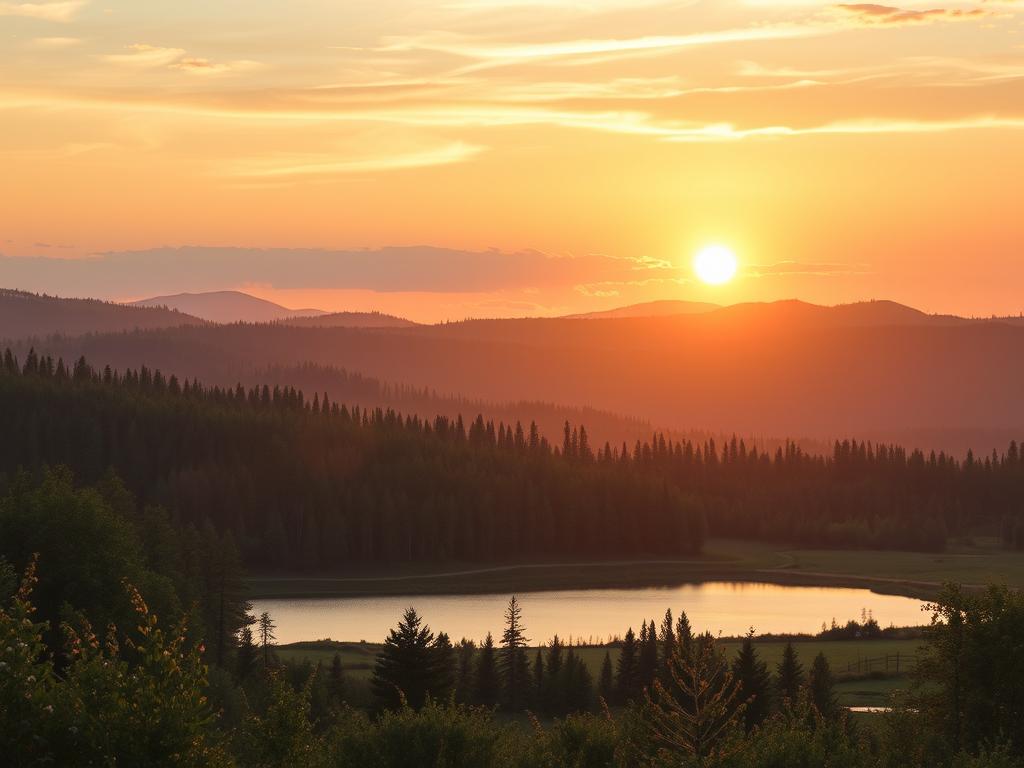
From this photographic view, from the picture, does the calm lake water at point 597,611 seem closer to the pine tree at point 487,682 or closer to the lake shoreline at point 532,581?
the lake shoreline at point 532,581

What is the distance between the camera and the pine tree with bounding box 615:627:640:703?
86.6 m

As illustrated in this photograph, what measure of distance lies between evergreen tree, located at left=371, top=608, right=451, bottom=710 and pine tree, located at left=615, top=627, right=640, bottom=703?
20005mm

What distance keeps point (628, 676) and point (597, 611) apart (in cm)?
6324

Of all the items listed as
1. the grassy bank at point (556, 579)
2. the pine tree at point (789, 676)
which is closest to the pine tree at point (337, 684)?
the pine tree at point (789, 676)

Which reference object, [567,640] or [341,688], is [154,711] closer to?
[341,688]

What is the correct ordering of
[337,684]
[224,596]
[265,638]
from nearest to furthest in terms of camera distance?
[337,684] < [224,596] < [265,638]

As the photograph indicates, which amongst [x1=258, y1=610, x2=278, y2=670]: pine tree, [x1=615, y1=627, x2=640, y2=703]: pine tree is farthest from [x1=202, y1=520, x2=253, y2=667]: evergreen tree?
[x1=615, y1=627, x2=640, y2=703]: pine tree

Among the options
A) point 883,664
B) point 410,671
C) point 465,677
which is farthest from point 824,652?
point 410,671

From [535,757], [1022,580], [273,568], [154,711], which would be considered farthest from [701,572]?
[154,711]

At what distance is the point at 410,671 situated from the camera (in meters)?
67.6

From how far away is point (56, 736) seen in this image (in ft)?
114

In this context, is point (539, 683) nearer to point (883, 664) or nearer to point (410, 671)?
point (410, 671)

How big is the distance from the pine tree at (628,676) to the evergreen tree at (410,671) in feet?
65.6

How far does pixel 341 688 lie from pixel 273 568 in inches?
4378
